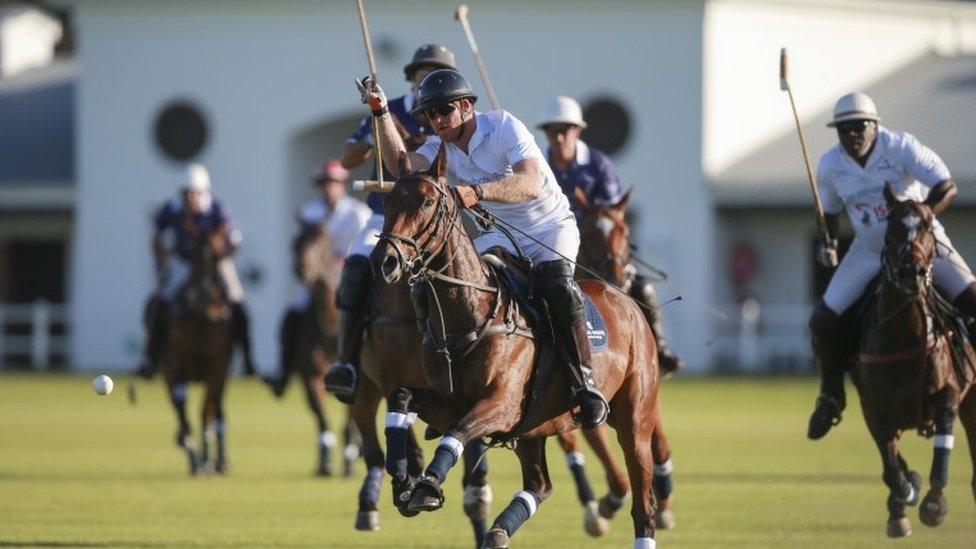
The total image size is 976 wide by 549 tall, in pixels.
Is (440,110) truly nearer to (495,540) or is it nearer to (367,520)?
(495,540)

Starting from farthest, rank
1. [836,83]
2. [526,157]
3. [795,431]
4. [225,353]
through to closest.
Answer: [836,83]
[795,431]
[225,353]
[526,157]

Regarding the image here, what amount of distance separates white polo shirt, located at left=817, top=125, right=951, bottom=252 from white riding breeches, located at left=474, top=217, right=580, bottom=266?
A: 107 inches

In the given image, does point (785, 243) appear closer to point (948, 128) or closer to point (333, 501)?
point (948, 128)

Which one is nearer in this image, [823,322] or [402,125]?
[402,125]

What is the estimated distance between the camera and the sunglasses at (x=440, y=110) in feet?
34.0

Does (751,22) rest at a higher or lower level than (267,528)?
higher

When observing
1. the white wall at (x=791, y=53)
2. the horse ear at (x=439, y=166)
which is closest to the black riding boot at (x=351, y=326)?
the horse ear at (x=439, y=166)

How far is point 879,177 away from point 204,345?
303 inches

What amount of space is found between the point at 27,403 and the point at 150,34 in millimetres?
13600

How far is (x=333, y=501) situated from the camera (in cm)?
1580

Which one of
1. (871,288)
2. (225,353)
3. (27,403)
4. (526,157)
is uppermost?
(526,157)

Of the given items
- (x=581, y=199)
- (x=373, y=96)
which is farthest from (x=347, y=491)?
(x=373, y=96)

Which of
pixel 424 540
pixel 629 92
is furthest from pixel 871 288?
pixel 629 92

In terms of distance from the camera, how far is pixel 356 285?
42.5 feet
